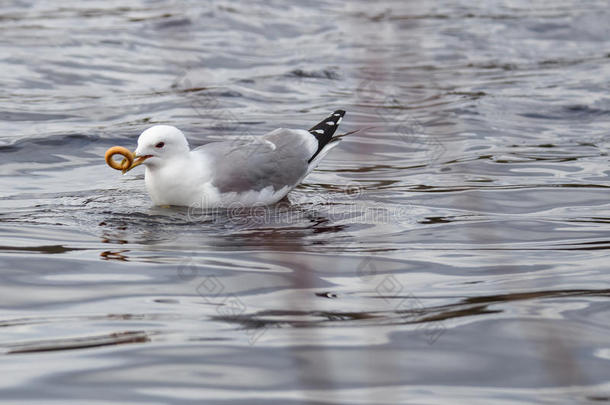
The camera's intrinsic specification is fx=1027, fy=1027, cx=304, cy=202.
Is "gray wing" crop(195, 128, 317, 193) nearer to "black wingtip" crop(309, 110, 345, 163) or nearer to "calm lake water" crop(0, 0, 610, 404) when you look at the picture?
"black wingtip" crop(309, 110, 345, 163)

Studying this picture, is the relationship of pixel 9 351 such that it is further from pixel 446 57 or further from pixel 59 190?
pixel 446 57

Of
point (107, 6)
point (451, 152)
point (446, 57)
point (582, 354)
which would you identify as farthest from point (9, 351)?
point (107, 6)

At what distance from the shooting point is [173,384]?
4.24 metres

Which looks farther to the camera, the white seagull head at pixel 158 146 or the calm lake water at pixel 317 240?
the white seagull head at pixel 158 146

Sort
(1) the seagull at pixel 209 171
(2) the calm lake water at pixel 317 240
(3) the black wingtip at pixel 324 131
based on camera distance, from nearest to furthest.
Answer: (2) the calm lake water at pixel 317 240 → (1) the seagull at pixel 209 171 → (3) the black wingtip at pixel 324 131

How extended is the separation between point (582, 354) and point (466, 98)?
8433mm

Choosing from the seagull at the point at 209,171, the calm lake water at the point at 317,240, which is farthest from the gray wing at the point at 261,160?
the calm lake water at the point at 317,240

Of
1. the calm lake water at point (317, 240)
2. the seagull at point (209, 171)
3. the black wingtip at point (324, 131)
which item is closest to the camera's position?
the calm lake water at point (317, 240)

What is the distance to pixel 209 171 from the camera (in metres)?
7.62

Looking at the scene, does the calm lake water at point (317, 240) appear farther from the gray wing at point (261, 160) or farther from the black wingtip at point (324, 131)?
the black wingtip at point (324, 131)

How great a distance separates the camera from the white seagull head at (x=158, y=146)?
25.1ft

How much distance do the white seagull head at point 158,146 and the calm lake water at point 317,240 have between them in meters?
0.41

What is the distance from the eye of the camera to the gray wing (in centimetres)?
764

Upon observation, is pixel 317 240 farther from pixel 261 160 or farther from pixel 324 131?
pixel 324 131
